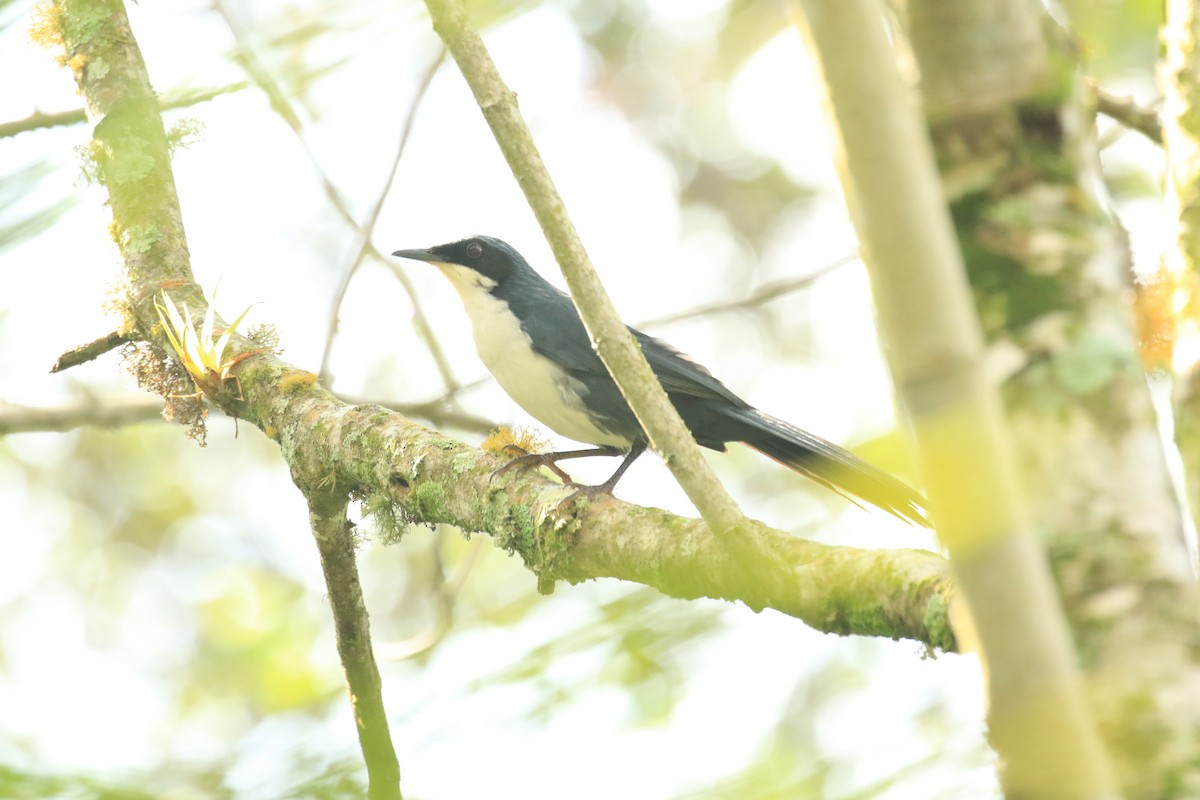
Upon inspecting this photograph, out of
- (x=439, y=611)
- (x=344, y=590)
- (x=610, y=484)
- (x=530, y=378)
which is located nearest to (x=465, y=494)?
(x=344, y=590)

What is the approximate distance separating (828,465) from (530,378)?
5.34 feet

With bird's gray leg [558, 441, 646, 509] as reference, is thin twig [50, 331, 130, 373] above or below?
above

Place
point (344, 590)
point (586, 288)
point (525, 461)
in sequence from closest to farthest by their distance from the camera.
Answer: point (586, 288)
point (344, 590)
point (525, 461)

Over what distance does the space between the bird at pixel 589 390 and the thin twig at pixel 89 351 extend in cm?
182

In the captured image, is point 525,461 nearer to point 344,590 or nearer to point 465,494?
point 465,494

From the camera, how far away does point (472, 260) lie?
21.4 feet

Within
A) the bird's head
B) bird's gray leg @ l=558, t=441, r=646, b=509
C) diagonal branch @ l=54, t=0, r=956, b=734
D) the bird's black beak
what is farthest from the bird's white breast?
diagonal branch @ l=54, t=0, r=956, b=734

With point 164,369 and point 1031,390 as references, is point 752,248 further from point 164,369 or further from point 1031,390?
point 1031,390

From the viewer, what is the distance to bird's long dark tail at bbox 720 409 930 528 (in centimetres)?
439

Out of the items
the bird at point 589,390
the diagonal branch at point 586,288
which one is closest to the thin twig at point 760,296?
the bird at point 589,390

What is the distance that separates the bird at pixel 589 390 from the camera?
4.90 metres

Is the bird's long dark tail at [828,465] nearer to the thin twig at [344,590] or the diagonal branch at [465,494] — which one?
the diagonal branch at [465,494]

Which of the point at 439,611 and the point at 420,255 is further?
the point at 420,255

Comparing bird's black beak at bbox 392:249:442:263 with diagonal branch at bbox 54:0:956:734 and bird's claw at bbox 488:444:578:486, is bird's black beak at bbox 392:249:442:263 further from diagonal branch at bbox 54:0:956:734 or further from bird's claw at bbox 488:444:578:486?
bird's claw at bbox 488:444:578:486
